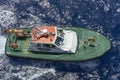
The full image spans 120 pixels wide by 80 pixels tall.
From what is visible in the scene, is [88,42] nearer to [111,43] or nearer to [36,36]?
[111,43]

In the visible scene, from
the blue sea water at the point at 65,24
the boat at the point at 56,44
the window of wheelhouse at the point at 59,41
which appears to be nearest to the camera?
the blue sea water at the point at 65,24

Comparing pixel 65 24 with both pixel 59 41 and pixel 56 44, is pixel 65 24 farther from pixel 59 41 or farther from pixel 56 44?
pixel 56 44

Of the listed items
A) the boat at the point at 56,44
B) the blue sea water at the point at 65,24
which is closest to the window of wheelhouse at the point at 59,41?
the boat at the point at 56,44

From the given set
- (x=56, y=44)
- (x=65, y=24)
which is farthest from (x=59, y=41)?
(x=65, y=24)

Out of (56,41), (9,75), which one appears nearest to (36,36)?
(56,41)

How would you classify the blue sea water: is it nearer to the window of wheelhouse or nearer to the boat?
the boat

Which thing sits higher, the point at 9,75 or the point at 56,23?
the point at 56,23

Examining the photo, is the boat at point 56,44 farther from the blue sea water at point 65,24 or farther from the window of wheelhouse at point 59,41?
the blue sea water at point 65,24
